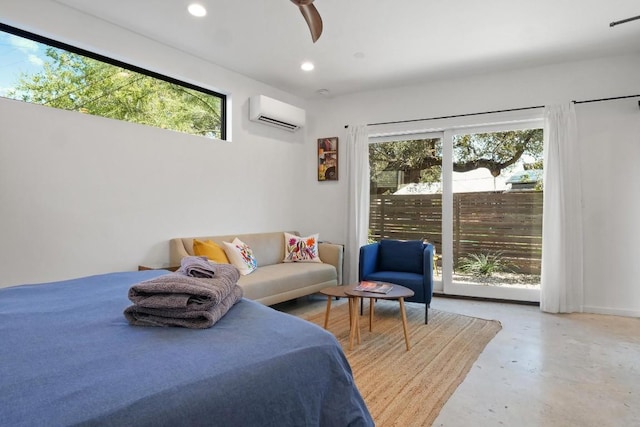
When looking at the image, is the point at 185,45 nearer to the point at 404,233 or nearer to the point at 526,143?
the point at 404,233

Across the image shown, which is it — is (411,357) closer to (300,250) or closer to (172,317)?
(172,317)

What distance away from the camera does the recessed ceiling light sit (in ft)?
8.99

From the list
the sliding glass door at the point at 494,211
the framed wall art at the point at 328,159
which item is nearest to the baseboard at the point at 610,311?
the sliding glass door at the point at 494,211

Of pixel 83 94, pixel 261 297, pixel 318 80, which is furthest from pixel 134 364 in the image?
pixel 318 80

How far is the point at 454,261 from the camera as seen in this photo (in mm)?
4312

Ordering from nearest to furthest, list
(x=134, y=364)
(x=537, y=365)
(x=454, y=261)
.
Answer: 1. (x=134, y=364)
2. (x=537, y=365)
3. (x=454, y=261)

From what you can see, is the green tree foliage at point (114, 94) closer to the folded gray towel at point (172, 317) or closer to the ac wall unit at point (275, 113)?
the ac wall unit at point (275, 113)

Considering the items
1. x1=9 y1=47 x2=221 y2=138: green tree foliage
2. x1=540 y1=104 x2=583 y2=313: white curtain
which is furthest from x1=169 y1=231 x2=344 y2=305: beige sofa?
x1=540 y1=104 x2=583 y2=313: white curtain

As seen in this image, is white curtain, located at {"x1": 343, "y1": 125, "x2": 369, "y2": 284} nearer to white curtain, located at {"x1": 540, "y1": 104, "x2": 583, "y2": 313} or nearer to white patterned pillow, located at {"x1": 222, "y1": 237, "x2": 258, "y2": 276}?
white patterned pillow, located at {"x1": 222, "y1": 237, "x2": 258, "y2": 276}

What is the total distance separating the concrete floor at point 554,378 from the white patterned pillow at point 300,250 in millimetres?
2118

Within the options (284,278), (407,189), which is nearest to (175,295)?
(284,278)

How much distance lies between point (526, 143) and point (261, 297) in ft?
11.2

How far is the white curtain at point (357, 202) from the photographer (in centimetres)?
462

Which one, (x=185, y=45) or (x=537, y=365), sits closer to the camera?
(x=537, y=365)
